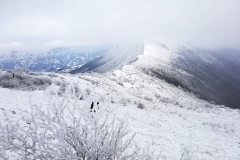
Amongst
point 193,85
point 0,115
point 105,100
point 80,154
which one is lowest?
point 193,85

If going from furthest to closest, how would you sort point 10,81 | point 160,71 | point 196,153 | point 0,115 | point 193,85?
point 193,85 → point 160,71 → point 10,81 → point 196,153 → point 0,115

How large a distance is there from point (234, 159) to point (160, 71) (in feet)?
126

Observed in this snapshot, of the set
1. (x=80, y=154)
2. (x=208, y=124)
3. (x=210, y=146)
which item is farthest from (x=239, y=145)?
(x=80, y=154)

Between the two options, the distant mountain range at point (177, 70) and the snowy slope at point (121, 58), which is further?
the snowy slope at point (121, 58)

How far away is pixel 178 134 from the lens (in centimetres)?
1286

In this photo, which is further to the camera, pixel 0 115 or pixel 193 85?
pixel 193 85

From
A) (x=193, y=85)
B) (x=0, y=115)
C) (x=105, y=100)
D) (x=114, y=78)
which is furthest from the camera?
(x=193, y=85)

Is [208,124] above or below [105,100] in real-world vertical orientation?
below

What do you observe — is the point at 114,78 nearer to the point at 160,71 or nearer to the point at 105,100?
the point at 160,71

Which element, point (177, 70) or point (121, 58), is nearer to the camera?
point (177, 70)

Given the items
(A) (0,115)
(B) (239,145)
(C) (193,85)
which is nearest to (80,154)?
(A) (0,115)

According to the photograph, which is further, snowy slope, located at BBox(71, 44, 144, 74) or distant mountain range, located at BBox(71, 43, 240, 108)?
snowy slope, located at BBox(71, 44, 144, 74)

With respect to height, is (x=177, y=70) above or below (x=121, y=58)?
above

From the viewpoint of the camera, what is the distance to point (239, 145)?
1254 cm
